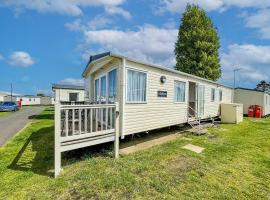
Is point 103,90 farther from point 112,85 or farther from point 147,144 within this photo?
point 147,144

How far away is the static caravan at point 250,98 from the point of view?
21562 millimetres

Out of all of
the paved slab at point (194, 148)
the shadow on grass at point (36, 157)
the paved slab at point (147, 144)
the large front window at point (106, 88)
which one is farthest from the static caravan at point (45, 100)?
the paved slab at point (194, 148)

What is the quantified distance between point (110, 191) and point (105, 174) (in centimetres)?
75

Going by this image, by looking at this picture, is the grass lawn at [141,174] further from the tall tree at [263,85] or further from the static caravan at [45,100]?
the tall tree at [263,85]

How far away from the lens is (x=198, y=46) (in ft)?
79.1

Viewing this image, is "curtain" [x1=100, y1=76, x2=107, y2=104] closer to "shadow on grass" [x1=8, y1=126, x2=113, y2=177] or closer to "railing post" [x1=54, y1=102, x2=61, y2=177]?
"shadow on grass" [x1=8, y1=126, x2=113, y2=177]

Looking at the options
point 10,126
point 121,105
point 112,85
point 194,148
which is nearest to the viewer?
point 121,105

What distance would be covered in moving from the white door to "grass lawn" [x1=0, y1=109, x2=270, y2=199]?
17.2ft

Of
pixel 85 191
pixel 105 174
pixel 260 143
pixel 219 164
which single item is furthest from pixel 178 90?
pixel 85 191

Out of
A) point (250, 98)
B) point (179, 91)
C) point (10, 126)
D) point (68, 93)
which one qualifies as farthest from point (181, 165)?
point (68, 93)

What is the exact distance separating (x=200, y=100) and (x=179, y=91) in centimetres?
319

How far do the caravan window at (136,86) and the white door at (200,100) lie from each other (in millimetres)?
5663

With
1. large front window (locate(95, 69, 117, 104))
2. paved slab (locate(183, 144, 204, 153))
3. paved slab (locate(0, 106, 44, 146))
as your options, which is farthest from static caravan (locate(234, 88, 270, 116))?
paved slab (locate(0, 106, 44, 146))

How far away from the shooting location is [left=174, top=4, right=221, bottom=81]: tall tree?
78.3 ft
